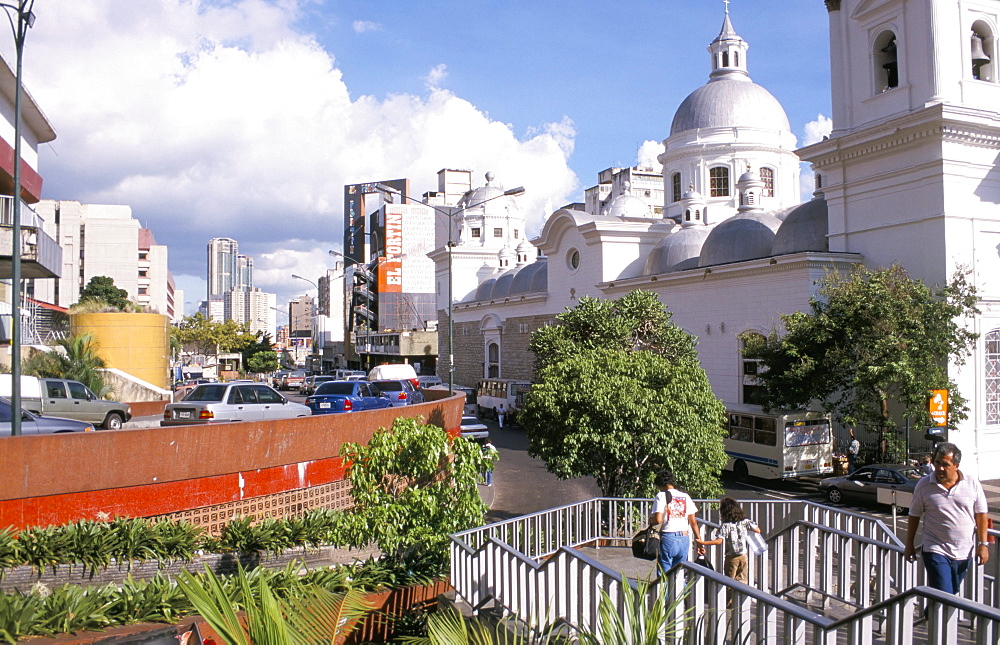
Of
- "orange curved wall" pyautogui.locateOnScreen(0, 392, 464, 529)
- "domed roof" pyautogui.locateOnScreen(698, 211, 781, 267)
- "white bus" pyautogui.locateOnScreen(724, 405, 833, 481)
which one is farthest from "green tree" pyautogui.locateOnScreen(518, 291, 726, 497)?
"domed roof" pyautogui.locateOnScreen(698, 211, 781, 267)

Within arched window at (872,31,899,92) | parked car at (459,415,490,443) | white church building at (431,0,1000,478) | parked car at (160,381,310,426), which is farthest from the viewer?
arched window at (872,31,899,92)

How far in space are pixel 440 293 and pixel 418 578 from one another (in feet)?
190

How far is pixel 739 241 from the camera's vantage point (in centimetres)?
3266

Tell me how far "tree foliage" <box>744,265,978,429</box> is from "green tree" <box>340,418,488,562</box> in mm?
14842

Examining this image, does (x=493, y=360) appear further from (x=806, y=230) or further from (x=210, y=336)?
(x=210, y=336)

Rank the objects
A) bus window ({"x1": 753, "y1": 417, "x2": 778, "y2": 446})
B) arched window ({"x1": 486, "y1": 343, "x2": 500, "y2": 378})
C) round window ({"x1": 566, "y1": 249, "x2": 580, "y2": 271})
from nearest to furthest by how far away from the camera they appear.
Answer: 1. bus window ({"x1": 753, "y1": 417, "x2": 778, "y2": 446})
2. round window ({"x1": 566, "y1": 249, "x2": 580, "y2": 271})
3. arched window ({"x1": 486, "y1": 343, "x2": 500, "y2": 378})

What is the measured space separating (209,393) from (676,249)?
81.9 ft

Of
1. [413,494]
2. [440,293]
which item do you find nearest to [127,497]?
[413,494]

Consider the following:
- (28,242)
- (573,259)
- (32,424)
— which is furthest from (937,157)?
(28,242)

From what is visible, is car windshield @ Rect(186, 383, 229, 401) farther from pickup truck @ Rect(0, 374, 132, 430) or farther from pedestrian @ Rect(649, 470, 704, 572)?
pedestrian @ Rect(649, 470, 704, 572)

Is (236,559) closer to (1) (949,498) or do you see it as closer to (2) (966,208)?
(1) (949,498)

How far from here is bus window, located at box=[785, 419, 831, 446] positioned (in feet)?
70.0

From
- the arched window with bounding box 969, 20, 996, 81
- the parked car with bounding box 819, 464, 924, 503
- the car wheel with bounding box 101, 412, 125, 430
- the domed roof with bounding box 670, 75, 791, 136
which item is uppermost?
the domed roof with bounding box 670, 75, 791, 136

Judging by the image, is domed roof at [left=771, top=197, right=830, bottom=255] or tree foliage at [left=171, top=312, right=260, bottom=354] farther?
tree foliage at [left=171, top=312, right=260, bottom=354]
